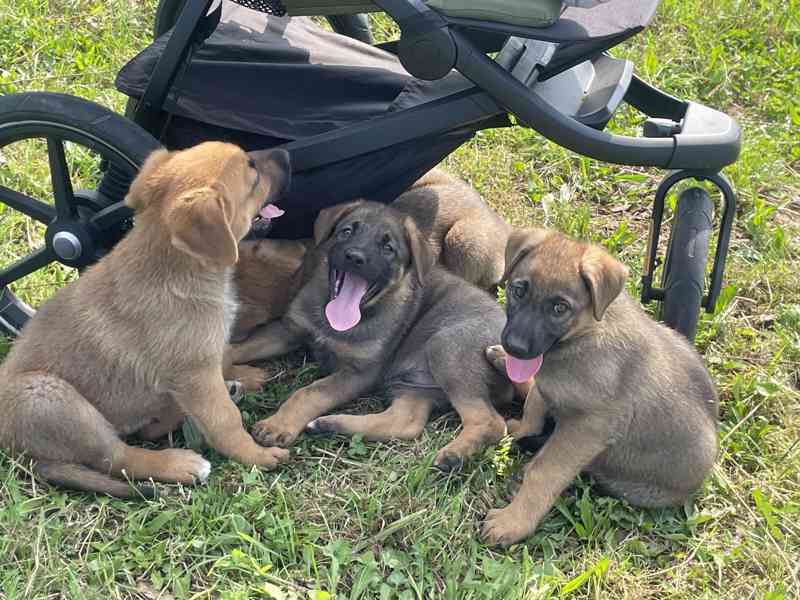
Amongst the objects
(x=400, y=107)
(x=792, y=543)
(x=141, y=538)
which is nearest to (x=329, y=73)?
(x=400, y=107)

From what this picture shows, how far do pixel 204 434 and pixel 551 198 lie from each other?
2958 mm

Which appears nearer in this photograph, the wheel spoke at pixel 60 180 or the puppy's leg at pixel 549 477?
the puppy's leg at pixel 549 477

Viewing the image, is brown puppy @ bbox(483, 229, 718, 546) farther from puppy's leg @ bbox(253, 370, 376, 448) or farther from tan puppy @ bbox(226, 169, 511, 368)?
tan puppy @ bbox(226, 169, 511, 368)

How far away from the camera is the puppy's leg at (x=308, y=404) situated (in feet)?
13.1

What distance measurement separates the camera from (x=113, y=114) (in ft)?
12.6

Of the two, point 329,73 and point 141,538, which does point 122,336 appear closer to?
point 141,538

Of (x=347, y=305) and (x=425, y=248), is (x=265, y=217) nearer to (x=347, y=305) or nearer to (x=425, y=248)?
(x=347, y=305)

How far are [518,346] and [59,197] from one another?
7.02ft

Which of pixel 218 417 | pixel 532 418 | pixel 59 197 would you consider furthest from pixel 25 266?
pixel 532 418

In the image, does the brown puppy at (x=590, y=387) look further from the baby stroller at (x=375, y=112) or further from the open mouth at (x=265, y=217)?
the open mouth at (x=265, y=217)

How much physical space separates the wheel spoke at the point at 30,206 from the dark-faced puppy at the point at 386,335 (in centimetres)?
108

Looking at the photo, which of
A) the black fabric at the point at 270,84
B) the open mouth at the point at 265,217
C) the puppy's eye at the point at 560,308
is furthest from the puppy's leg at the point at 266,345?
the puppy's eye at the point at 560,308

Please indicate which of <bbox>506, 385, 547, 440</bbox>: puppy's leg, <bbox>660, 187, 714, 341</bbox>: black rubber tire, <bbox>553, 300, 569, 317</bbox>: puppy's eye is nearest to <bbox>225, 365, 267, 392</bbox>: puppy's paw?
<bbox>506, 385, 547, 440</bbox>: puppy's leg

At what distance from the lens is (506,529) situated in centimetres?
369
